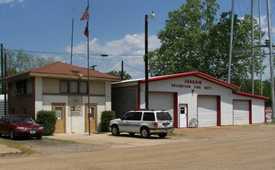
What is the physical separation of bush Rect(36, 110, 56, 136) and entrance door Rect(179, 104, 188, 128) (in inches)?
463

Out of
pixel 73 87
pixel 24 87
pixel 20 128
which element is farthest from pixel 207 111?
pixel 20 128

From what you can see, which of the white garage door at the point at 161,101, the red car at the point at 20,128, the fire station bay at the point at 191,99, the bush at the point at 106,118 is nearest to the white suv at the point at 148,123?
the bush at the point at 106,118

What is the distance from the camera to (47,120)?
118ft

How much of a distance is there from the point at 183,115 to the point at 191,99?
157 cm

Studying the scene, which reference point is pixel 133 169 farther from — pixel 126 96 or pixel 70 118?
pixel 126 96

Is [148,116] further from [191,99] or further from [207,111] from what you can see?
[207,111]

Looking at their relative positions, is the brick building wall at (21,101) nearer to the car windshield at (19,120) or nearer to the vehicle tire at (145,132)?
the car windshield at (19,120)

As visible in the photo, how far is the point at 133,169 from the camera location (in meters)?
15.3

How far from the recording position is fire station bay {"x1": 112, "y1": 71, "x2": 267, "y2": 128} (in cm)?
4144

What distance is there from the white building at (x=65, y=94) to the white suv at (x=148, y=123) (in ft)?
18.6

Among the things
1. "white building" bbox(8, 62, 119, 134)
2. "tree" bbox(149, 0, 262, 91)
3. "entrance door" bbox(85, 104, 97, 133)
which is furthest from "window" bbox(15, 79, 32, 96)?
"tree" bbox(149, 0, 262, 91)

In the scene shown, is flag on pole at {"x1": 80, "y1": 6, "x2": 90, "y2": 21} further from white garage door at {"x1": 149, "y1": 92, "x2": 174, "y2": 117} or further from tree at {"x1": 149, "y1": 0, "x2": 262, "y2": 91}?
tree at {"x1": 149, "y1": 0, "x2": 262, "y2": 91}

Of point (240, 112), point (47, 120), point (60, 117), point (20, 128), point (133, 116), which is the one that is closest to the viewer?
point (20, 128)

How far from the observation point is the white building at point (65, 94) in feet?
123
